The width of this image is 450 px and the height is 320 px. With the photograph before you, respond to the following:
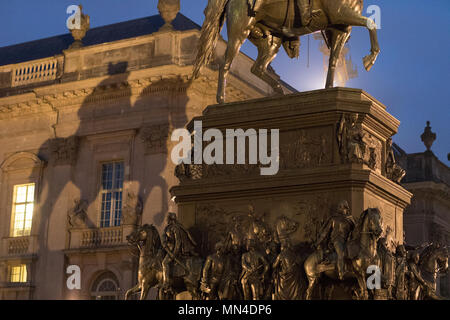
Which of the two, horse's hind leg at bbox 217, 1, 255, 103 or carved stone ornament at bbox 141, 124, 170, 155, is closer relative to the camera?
horse's hind leg at bbox 217, 1, 255, 103

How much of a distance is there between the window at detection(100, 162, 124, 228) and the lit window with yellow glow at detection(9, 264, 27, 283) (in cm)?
382

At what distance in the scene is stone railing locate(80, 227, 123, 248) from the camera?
97.2 feet

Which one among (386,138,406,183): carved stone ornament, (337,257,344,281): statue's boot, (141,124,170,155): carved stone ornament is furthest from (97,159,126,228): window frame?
(337,257,344,281): statue's boot

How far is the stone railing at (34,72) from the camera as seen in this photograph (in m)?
A: 33.3

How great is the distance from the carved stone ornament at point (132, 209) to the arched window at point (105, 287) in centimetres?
220

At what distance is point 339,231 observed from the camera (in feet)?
28.4

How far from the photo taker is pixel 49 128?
3275cm

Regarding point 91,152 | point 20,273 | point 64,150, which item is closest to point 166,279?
point 91,152

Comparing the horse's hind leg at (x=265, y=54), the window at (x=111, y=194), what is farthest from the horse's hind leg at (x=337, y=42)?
the window at (x=111, y=194)

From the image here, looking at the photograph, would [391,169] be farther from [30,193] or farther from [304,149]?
[30,193]

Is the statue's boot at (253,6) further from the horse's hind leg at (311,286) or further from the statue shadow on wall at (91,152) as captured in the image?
the statue shadow on wall at (91,152)

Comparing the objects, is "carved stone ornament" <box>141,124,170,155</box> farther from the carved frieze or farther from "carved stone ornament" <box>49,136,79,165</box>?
the carved frieze
